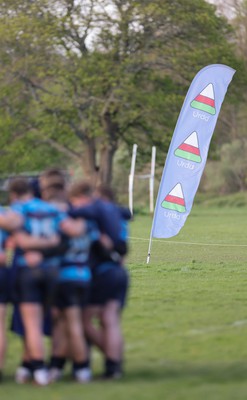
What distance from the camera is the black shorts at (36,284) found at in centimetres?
840

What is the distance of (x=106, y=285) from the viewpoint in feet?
29.2

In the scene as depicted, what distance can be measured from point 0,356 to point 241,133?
58789mm

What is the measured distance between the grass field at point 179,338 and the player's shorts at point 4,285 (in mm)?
658

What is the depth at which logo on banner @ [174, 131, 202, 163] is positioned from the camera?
1878 centimetres

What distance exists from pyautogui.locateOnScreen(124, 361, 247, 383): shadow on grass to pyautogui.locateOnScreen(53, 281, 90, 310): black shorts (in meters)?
0.75

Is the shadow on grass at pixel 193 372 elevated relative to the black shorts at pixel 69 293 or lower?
lower

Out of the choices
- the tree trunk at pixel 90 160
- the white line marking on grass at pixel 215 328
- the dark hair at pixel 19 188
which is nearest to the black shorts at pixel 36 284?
the dark hair at pixel 19 188

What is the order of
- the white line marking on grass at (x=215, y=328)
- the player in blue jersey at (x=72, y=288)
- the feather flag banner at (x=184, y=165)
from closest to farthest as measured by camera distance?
the player in blue jersey at (x=72, y=288), the white line marking on grass at (x=215, y=328), the feather flag banner at (x=184, y=165)

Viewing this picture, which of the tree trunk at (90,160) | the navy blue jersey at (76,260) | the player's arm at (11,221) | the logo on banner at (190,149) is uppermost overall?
the player's arm at (11,221)

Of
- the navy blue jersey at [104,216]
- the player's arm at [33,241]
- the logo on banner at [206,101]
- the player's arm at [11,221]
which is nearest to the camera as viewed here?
the player's arm at [11,221]

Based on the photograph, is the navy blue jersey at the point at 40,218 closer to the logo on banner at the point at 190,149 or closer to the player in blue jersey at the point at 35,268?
the player in blue jersey at the point at 35,268

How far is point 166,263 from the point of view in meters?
19.9

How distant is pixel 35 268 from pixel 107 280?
731 millimetres

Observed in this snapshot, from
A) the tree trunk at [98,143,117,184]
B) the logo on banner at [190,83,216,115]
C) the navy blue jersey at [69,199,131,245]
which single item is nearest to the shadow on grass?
the navy blue jersey at [69,199,131,245]
